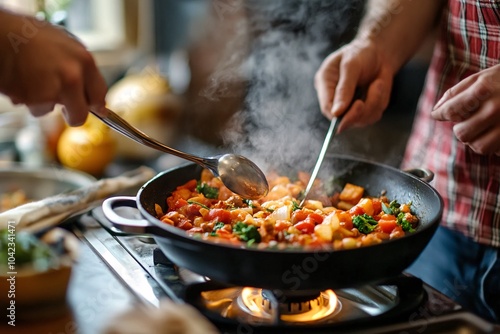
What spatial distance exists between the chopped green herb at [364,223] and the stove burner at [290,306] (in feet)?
0.53

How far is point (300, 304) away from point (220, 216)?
27 centimetres

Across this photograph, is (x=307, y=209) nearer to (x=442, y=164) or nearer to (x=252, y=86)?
(x=442, y=164)

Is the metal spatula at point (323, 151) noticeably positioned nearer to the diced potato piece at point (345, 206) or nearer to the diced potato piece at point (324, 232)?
the diced potato piece at point (345, 206)

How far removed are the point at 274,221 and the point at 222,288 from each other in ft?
0.57

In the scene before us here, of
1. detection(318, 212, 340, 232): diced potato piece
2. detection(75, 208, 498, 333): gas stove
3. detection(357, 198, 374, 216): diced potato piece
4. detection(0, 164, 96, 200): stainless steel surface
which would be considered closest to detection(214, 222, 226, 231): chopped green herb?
detection(75, 208, 498, 333): gas stove

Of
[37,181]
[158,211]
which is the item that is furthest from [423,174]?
[37,181]

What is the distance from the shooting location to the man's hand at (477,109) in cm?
128

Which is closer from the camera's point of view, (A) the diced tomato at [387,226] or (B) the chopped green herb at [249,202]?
(A) the diced tomato at [387,226]

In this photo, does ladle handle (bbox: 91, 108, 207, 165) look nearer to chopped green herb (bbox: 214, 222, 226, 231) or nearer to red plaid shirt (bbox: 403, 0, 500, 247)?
chopped green herb (bbox: 214, 222, 226, 231)

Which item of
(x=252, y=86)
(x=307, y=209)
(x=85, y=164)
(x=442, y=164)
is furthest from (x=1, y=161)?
(x=442, y=164)

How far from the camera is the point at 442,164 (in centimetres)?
172

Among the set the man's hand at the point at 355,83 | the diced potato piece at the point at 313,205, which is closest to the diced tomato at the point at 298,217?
the diced potato piece at the point at 313,205

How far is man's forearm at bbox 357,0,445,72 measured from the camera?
5.73 ft

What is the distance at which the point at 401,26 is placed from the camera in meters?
1.77
